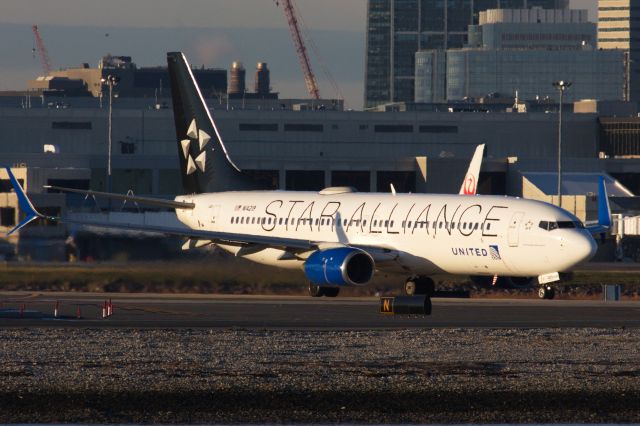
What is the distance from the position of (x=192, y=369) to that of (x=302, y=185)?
354 feet

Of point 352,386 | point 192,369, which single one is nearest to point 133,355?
point 192,369

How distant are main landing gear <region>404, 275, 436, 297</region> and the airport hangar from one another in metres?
67.0

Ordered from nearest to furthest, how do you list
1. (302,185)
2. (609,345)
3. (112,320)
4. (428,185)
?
1. (609,345)
2. (112,320)
3. (428,185)
4. (302,185)

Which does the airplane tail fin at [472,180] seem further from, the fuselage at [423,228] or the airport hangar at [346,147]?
the airport hangar at [346,147]

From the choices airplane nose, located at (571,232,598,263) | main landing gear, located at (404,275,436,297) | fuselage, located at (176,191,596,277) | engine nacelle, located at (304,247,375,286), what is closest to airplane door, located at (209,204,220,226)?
fuselage, located at (176,191,596,277)

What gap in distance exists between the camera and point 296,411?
86.8 feet

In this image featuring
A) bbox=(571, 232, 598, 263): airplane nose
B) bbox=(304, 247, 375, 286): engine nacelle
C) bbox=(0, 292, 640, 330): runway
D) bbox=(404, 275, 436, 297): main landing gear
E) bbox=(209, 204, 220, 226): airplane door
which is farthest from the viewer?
bbox=(209, 204, 220, 226): airplane door

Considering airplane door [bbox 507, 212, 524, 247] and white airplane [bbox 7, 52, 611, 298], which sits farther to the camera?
white airplane [bbox 7, 52, 611, 298]

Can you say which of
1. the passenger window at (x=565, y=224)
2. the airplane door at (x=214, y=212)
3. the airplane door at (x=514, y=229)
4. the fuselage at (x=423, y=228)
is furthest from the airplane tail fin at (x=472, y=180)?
the passenger window at (x=565, y=224)

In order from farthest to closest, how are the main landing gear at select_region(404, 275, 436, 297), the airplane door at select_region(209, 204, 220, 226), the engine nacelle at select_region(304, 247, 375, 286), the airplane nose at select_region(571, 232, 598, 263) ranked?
the airplane door at select_region(209, 204, 220, 226), the main landing gear at select_region(404, 275, 436, 297), the engine nacelle at select_region(304, 247, 375, 286), the airplane nose at select_region(571, 232, 598, 263)

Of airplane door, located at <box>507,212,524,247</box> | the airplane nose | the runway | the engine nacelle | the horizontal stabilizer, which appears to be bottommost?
the runway

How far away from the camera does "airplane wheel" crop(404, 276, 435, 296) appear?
2227 inches

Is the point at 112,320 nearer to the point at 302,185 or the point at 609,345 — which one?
the point at 609,345

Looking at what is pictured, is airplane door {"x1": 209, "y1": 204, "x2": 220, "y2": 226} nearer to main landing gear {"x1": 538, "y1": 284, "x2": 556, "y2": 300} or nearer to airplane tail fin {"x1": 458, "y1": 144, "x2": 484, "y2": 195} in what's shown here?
airplane tail fin {"x1": 458, "y1": 144, "x2": 484, "y2": 195}
